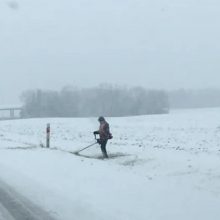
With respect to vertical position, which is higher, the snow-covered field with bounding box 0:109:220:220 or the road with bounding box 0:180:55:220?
the snow-covered field with bounding box 0:109:220:220

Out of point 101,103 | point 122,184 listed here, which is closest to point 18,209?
point 122,184

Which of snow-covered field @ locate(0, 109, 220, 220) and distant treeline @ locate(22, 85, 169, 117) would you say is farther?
distant treeline @ locate(22, 85, 169, 117)

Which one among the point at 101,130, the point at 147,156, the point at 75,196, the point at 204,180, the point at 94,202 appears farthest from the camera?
the point at 101,130

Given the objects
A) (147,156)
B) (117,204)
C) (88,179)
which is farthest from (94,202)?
(147,156)

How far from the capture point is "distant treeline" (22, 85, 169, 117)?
315ft

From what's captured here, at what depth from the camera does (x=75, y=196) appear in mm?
11000

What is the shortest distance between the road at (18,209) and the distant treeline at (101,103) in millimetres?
76469

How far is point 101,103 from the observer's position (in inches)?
3730

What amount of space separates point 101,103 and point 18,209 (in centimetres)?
8474

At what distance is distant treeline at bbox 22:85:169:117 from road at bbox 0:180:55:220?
76469 mm

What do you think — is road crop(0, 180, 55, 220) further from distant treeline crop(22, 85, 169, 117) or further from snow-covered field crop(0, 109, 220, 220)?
distant treeline crop(22, 85, 169, 117)

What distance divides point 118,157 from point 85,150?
3.36 m

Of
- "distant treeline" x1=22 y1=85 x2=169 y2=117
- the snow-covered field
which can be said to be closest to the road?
the snow-covered field

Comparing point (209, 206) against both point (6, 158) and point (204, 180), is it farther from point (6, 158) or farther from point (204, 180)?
point (6, 158)
